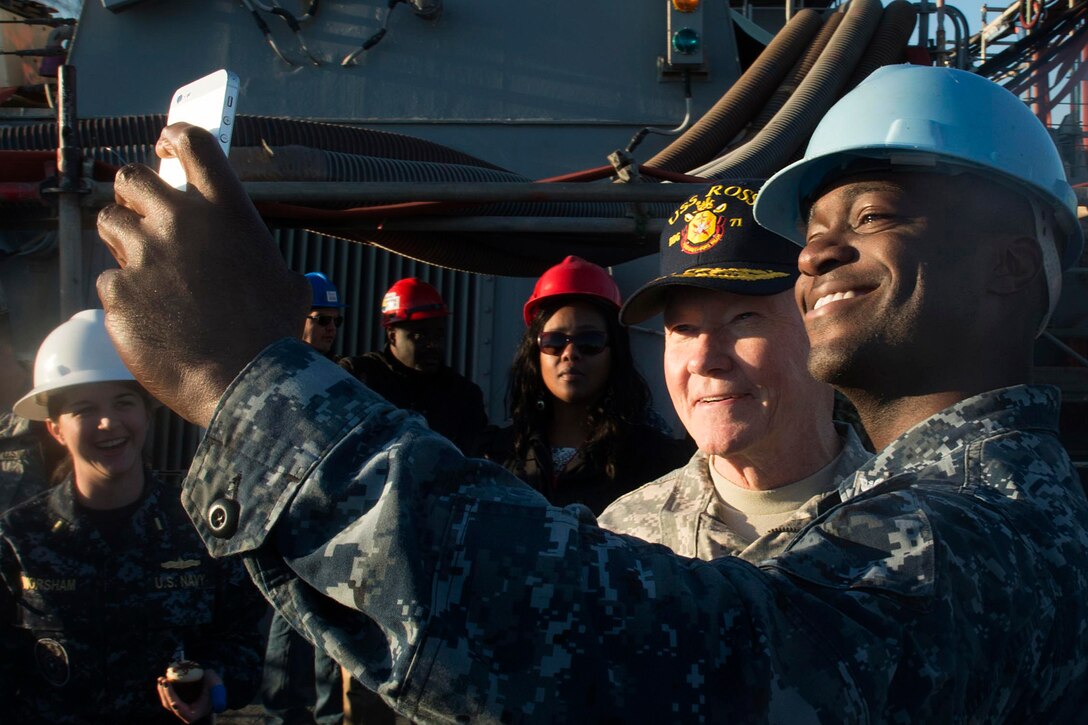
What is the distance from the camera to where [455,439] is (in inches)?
181

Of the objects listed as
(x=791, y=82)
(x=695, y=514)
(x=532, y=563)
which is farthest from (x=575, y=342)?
(x=532, y=563)

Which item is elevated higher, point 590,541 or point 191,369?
point 191,369

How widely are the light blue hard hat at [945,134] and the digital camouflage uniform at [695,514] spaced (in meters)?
0.68

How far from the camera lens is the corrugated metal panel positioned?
6.20 metres

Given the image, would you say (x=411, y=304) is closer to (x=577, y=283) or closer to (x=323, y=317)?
(x=323, y=317)

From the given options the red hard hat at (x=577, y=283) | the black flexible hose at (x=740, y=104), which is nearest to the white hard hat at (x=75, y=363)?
the red hard hat at (x=577, y=283)

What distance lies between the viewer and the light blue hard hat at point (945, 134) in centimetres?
142

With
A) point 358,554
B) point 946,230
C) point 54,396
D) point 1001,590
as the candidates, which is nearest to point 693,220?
point 946,230

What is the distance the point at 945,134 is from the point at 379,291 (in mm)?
5050

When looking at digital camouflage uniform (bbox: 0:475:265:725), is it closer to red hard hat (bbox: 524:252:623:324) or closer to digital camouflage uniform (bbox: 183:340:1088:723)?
red hard hat (bbox: 524:252:623:324)

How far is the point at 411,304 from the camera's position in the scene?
5059mm

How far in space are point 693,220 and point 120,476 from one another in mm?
1927

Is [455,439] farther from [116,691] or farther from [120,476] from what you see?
[116,691]

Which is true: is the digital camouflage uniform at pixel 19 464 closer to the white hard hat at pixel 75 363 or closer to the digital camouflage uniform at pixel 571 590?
the white hard hat at pixel 75 363
